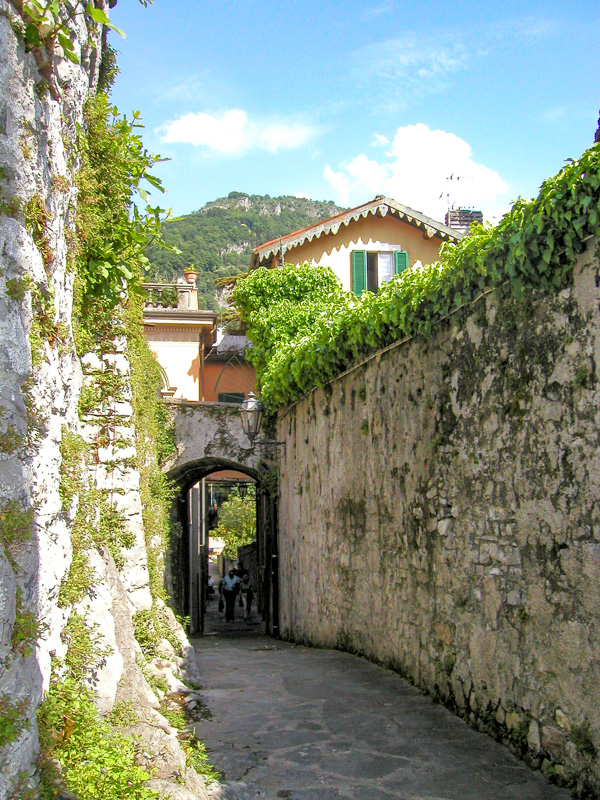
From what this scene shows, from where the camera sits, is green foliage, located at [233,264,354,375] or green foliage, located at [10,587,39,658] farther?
green foliage, located at [233,264,354,375]

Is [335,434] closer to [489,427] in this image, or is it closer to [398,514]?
[398,514]

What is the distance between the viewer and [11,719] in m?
2.76

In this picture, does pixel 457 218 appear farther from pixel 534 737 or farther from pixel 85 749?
pixel 85 749

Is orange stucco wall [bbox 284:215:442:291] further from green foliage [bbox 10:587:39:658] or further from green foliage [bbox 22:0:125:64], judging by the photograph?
green foliage [bbox 10:587:39:658]

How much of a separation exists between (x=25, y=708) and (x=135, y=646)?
256 centimetres

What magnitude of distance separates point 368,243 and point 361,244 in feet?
0.60

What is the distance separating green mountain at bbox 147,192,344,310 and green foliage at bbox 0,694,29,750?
52122mm

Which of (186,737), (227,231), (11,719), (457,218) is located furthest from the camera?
(227,231)

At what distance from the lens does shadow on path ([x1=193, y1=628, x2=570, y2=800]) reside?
4809 millimetres

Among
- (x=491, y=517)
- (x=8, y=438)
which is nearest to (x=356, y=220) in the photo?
(x=491, y=517)

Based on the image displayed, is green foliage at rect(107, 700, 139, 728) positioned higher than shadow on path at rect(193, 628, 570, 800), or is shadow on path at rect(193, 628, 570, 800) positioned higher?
green foliage at rect(107, 700, 139, 728)

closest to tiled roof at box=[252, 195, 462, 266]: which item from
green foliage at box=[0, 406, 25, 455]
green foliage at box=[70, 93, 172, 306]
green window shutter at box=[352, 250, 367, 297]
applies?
green window shutter at box=[352, 250, 367, 297]

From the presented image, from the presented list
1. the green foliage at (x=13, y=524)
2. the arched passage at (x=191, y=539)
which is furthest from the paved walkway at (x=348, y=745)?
the arched passage at (x=191, y=539)

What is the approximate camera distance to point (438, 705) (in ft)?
21.6
